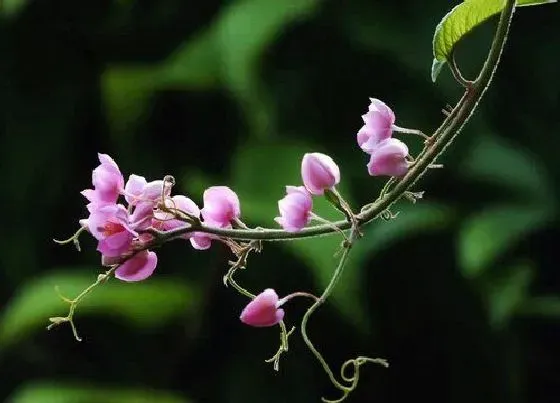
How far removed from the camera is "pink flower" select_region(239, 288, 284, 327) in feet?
1.09

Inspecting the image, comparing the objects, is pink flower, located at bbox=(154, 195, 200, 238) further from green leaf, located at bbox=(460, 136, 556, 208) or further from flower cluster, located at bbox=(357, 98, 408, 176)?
green leaf, located at bbox=(460, 136, 556, 208)

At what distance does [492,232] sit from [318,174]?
2.23 ft

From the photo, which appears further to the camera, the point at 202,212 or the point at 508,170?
the point at 508,170

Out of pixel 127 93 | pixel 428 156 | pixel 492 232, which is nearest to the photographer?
pixel 428 156

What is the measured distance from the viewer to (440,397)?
1.04 metres

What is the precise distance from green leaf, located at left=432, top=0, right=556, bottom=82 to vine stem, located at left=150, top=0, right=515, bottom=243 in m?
0.02

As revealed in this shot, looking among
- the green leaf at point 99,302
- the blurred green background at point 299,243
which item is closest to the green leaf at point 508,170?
the blurred green background at point 299,243

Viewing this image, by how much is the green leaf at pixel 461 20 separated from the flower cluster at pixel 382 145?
0.08ft

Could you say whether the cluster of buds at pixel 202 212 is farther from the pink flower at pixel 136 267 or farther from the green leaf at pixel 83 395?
the green leaf at pixel 83 395

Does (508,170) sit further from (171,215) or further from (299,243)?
(171,215)

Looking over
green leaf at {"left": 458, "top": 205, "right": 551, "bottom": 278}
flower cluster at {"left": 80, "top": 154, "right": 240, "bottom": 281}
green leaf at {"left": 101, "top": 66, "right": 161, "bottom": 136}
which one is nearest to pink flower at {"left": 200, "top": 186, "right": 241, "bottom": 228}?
flower cluster at {"left": 80, "top": 154, "right": 240, "bottom": 281}

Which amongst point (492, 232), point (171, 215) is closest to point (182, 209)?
point (171, 215)

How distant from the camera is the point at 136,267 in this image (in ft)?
1.09

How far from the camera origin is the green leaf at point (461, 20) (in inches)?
13.0
